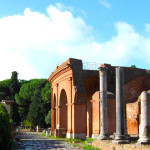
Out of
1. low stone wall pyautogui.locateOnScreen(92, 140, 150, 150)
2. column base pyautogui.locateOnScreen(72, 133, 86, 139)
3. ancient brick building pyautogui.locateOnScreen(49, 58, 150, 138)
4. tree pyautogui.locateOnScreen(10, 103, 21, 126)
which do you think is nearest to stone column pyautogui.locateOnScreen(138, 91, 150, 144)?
low stone wall pyautogui.locateOnScreen(92, 140, 150, 150)

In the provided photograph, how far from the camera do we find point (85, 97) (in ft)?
71.2

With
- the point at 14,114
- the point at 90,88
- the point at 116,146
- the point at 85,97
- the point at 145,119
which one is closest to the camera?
the point at 145,119

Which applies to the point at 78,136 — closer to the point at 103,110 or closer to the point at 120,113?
the point at 103,110

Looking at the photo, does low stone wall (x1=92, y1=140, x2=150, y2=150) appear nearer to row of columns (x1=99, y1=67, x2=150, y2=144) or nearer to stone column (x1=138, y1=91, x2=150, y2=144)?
row of columns (x1=99, y1=67, x2=150, y2=144)

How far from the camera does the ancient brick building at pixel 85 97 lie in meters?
20.3

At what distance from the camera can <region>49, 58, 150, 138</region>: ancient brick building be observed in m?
20.3

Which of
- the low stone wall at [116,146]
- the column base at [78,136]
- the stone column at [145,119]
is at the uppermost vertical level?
the stone column at [145,119]

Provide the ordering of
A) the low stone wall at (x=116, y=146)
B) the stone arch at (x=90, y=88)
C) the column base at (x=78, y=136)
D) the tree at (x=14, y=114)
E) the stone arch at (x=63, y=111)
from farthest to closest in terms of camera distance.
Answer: the tree at (x=14, y=114)
the stone arch at (x=63, y=111)
the stone arch at (x=90, y=88)
the column base at (x=78, y=136)
the low stone wall at (x=116, y=146)

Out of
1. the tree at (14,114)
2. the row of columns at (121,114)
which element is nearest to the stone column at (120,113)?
the row of columns at (121,114)

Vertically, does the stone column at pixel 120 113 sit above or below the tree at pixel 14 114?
above

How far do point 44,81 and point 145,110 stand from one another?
48.5 meters

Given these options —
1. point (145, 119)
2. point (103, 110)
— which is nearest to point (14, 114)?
point (103, 110)

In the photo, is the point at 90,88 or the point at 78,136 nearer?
the point at 78,136

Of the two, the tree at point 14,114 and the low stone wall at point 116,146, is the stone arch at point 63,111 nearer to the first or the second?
the low stone wall at point 116,146
